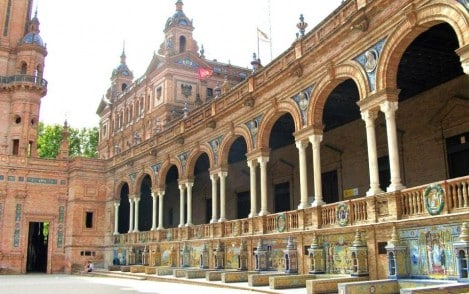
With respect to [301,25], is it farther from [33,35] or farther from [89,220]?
[33,35]

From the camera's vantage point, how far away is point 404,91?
17859mm

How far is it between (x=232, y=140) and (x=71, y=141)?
42.9 meters

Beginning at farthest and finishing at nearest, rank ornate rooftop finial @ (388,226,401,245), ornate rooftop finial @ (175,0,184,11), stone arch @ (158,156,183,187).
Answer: ornate rooftop finial @ (175,0,184,11), stone arch @ (158,156,183,187), ornate rooftop finial @ (388,226,401,245)

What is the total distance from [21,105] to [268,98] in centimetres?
2735

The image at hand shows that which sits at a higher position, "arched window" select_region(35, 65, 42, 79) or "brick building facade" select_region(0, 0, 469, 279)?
"arched window" select_region(35, 65, 42, 79)

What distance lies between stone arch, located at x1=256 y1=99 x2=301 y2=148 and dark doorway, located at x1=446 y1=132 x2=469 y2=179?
16.4 feet

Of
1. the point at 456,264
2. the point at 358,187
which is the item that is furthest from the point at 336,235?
the point at 358,187

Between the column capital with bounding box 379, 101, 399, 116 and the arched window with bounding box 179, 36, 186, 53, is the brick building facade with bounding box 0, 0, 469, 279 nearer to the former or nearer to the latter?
the column capital with bounding box 379, 101, 399, 116

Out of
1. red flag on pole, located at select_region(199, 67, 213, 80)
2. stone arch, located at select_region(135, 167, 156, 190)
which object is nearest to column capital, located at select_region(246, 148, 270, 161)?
stone arch, located at select_region(135, 167, 156, 190)

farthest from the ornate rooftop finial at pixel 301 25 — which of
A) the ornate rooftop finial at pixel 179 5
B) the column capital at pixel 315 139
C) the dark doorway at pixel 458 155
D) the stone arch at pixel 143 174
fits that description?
the ornate rooftop finial at pixel 179 5

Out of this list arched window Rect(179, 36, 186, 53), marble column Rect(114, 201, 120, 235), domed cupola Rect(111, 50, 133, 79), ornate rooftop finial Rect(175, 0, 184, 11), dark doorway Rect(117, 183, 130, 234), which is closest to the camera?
marble column Rect(114, 201, 120, 235)

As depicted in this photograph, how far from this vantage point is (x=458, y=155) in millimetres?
16562

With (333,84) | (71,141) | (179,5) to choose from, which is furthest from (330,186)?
(71,141)

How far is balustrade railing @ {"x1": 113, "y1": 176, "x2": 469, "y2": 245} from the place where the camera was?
10977 millimetres
